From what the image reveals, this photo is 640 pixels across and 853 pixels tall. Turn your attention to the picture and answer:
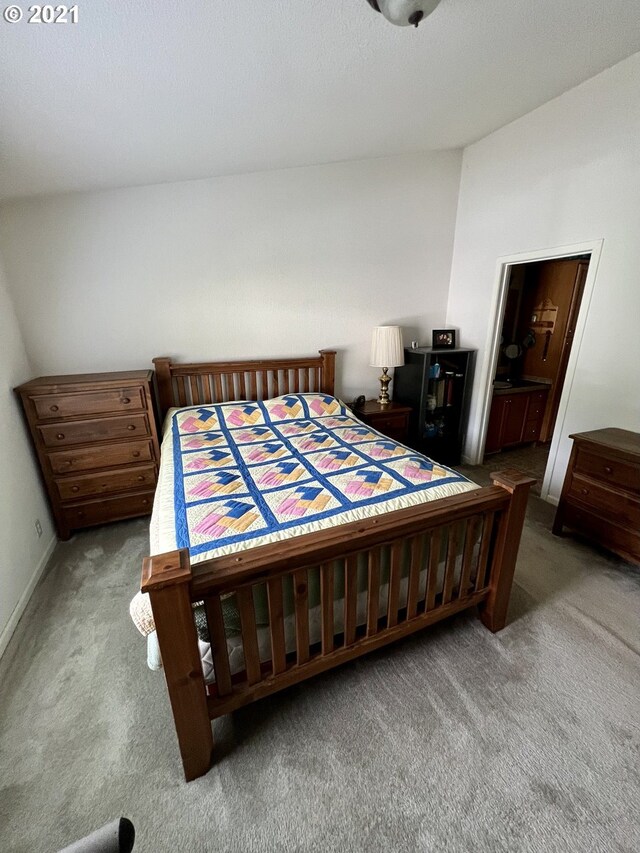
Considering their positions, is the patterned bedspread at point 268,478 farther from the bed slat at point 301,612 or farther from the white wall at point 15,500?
the white wall at point 15,500

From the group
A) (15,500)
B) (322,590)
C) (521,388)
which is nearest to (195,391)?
(15,500)

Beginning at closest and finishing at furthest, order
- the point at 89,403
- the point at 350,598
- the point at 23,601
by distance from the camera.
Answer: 1. the point at 350,598
2. the point at 23,601
3. the point at 89,403

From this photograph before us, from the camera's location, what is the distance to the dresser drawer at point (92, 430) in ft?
7.50

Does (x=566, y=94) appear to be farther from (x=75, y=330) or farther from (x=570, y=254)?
(x=75, y=330)

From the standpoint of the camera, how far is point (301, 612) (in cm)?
124

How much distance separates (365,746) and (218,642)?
693 millimetres

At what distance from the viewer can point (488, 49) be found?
1677mm

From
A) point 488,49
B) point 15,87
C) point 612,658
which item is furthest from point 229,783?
point 488,49

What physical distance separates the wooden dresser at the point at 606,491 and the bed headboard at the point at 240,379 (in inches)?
→ 76.3

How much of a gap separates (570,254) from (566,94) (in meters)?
0.99

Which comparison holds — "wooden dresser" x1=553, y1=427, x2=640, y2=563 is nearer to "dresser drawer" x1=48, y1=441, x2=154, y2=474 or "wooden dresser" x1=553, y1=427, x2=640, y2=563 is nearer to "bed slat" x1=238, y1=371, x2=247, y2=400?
"bed slat" x1=238, y1=371, x2=247, y2=400

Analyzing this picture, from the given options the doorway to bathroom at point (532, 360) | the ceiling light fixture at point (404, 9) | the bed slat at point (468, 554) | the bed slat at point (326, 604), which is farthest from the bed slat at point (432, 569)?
the doorway to bathroom at point (532, 360)

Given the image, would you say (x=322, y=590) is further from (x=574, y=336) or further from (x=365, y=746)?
(x=574, y=336)

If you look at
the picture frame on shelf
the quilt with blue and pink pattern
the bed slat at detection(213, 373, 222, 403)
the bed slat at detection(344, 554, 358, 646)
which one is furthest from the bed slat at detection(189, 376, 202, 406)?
the picture frame on shelf
